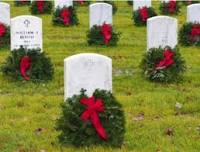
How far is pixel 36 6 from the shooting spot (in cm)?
2269

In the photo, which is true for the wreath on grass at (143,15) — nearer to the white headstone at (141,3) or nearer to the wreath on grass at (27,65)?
the white headstone at (141,3)

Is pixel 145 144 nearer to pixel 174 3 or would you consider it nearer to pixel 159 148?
pixel 159 148

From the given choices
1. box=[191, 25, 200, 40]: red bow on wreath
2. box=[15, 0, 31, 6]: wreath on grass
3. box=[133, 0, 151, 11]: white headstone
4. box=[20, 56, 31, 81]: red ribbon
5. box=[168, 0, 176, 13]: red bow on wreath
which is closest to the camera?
box=[20, 56, 31, 81]: red ribbon

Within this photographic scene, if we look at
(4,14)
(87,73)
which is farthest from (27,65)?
(4,14)

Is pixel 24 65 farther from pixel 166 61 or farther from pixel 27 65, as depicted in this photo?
pixel 166 61

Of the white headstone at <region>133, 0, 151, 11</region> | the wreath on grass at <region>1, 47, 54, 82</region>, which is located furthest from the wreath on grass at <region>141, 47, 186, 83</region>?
the white headstone at <region>133, 0, 151, 11</region>

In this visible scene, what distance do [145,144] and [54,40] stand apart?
9.44 m

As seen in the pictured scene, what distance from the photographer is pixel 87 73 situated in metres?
8.10

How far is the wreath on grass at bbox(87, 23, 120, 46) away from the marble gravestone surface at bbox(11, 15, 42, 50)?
409cm

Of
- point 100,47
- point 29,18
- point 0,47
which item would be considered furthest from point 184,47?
point 29,18

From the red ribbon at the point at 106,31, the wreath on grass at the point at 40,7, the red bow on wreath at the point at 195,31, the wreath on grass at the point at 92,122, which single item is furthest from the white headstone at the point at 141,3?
the wreath on grass at the point at 92,122

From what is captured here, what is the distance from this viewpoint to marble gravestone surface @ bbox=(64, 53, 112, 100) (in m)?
8.05

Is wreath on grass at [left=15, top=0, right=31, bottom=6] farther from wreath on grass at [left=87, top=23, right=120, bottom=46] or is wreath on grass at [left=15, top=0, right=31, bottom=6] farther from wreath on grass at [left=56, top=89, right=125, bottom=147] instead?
wreath on grass at [left=56, top=89, right=125, bottom=147]

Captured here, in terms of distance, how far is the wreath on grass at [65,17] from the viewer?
19922mm
